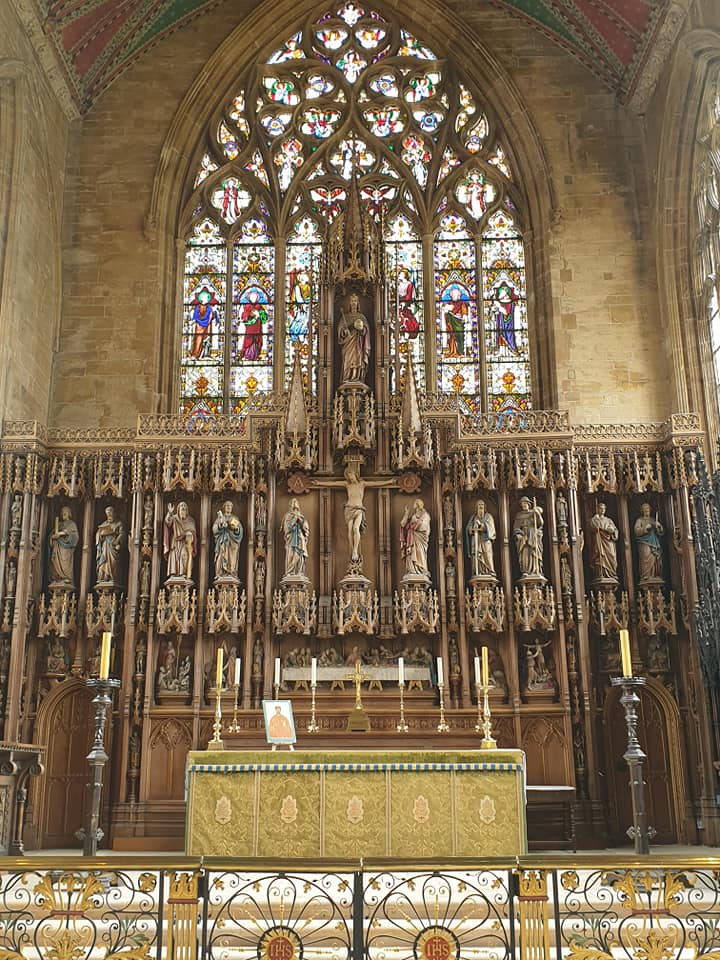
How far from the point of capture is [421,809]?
1011 centimetres

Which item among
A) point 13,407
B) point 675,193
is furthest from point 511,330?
point 13,407

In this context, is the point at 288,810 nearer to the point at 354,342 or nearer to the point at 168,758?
the point at 168,758

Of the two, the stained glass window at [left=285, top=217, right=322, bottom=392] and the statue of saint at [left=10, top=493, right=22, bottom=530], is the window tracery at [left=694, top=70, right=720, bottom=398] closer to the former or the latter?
the stained glass window at [left=285, top=217, right=322, bottom=392]

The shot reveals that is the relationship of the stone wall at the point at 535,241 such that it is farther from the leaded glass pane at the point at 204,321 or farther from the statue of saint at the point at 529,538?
the statue of saint at the point at 529,538

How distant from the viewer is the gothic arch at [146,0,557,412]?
18.0 meters

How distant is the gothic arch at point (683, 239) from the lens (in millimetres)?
16438

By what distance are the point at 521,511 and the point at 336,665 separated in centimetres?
351

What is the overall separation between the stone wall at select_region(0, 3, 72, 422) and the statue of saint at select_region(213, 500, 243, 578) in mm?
3611

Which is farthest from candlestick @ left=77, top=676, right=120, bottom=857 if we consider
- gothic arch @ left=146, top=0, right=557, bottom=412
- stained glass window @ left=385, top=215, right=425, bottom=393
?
stained glass window @ left=385, top=215, right=425, bottom=393

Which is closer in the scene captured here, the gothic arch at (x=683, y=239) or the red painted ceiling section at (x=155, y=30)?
the gothic arch at (x=683, y=239)

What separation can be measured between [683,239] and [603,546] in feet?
18.8

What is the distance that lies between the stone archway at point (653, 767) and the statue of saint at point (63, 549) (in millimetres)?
8022

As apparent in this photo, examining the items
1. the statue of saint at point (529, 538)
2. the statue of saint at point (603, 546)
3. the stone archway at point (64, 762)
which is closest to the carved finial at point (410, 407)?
the statue of saint at point (529, 538)

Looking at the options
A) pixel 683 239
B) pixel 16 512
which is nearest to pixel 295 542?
pixel 16 512
